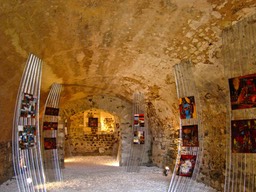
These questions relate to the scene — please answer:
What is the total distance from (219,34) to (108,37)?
1878 millimetres

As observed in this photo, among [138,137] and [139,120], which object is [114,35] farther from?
[138,137]

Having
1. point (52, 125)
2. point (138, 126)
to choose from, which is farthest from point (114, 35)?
point (138, 126)

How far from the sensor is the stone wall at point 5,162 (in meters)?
6.27

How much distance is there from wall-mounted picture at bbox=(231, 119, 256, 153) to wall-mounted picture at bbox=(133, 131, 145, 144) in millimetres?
4926

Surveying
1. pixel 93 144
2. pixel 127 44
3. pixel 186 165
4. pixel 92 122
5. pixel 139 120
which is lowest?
pixel 93 144

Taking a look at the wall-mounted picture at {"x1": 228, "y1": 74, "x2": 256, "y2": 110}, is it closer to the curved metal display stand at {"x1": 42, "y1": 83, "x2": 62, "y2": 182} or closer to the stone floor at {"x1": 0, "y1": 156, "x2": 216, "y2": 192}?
the stone floor at {"x1": 0, "y1": 156, "x2": 216, "y2": 192}

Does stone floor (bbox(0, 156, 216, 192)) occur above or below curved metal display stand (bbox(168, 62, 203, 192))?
below

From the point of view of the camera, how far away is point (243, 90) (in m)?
3.79

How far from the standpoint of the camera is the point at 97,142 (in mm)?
13820

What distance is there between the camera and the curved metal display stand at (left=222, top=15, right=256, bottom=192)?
380 centimetres

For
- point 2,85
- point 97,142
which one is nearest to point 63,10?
point 2,85

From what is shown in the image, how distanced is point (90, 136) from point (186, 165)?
9.49m

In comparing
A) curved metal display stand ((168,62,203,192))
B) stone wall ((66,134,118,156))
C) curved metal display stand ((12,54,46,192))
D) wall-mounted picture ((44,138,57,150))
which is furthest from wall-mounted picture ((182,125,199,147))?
stone wall ((66,134,118,156))

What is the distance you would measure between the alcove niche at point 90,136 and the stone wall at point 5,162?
6.55 meters
